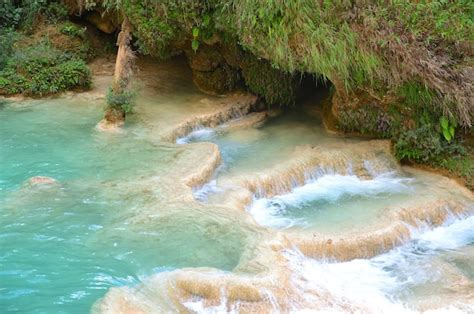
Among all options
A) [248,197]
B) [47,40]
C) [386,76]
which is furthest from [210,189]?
[47,40]

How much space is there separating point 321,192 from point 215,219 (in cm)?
233

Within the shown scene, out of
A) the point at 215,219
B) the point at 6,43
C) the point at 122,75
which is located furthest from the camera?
the point at 6,43

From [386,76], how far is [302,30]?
150 cm

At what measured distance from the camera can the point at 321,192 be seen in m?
9.87

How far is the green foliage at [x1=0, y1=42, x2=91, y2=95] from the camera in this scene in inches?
495

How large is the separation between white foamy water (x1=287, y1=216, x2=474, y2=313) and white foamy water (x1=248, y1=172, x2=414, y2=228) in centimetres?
103

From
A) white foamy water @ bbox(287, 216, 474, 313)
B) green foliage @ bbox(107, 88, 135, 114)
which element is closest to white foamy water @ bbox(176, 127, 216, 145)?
green foliage @ bbox(107, 88, 135, 114)

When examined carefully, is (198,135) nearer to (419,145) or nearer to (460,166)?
(419,145)

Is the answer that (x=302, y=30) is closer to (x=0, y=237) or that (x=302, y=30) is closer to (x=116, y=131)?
(x=116, y=131)

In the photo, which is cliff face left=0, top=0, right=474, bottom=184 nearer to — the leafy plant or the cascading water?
the leafy plant

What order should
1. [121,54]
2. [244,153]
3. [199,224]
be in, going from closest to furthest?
[199,224], [244,153], [121,54]

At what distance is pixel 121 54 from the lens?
1164 centimetres

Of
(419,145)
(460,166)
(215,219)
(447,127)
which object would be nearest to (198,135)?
(215,219)

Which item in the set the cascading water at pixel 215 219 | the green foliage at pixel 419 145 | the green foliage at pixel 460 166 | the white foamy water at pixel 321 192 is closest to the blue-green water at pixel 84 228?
the cascading water at pixel 215 219
